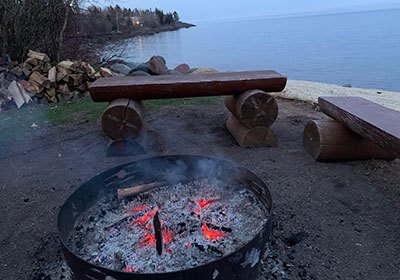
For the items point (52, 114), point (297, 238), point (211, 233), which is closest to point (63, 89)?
point (52, 114)

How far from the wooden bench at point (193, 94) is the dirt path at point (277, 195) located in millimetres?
331

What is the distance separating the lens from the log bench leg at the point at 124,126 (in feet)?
11.9

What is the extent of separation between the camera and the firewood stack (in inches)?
251

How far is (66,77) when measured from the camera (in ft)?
21.6

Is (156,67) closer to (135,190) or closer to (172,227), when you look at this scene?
(135,190)

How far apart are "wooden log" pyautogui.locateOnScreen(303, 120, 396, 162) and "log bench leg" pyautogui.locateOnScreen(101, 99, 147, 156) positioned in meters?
2.14

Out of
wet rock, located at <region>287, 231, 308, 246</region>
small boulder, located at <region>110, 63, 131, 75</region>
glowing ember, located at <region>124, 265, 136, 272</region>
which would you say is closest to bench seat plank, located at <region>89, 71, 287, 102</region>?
wet rock, located at <region>287, 231, 308, 246</region>

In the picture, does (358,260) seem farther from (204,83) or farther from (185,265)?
(204,83)

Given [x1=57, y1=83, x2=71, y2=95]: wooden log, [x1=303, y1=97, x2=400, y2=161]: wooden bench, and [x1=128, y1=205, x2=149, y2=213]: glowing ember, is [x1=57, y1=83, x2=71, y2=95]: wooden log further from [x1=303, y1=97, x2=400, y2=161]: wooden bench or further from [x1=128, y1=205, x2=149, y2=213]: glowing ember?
[x1=303, y1=97, x2=400, y2=161]: wooden bench

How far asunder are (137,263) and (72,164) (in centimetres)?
227

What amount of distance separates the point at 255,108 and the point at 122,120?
1.67 m

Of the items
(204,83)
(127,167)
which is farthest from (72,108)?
(127,167)

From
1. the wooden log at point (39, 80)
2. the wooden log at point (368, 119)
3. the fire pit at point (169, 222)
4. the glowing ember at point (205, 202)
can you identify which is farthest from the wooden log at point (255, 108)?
the wooden log at point (39, 80)

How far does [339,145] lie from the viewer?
350 centimetres
